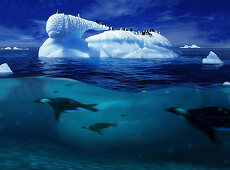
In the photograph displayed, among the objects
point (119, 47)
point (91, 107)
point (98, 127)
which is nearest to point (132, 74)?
point (91, 107)

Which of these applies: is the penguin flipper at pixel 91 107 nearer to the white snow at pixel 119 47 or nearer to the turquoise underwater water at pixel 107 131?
the turquoise underwater water at pixel 107 131

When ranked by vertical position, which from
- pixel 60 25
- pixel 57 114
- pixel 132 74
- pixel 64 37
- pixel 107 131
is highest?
pixel 60 25

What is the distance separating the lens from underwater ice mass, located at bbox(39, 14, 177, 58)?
74.0 ft

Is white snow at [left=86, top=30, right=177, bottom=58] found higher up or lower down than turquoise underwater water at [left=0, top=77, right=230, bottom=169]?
higher up

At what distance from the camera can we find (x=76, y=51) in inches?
943

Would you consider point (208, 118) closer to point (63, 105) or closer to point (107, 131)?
point (107, 131)

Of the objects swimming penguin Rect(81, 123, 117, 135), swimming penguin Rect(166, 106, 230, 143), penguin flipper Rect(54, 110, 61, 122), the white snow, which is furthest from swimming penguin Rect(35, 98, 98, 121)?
the white snow

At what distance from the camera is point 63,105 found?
16.6ft

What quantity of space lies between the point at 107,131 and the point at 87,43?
22.4 meters

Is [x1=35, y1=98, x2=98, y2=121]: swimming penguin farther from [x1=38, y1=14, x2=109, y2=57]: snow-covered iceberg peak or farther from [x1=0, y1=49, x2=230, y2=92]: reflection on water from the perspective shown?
[x1=38, y1=14, x2=109, y2=57]: snow-covered iceberg peak

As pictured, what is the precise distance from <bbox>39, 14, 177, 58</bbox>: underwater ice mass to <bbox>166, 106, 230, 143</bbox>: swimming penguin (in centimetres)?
2031

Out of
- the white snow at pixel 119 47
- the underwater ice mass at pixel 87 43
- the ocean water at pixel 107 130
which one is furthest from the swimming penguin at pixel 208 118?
the white snow at pixel 119 47

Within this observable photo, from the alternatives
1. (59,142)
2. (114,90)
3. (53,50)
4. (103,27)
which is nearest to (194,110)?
(114,90)

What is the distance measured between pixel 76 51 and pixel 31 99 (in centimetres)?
1941
